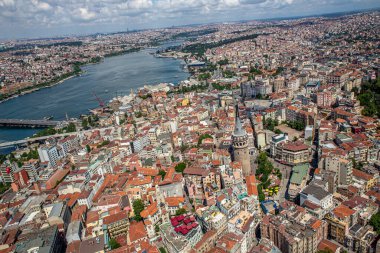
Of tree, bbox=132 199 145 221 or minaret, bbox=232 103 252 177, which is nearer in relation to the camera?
tree, bbox=132 199 145 221

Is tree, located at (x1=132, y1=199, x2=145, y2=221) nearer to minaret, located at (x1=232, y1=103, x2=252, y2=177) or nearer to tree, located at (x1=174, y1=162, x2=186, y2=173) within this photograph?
tree, located at (x1=174, y1=162, x2=186, y2=173)

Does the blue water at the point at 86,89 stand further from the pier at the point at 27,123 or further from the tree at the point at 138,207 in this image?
the tree at the point at 138,207

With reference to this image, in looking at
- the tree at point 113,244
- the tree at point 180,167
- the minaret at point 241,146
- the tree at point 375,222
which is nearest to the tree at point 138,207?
the tree at point 113,244

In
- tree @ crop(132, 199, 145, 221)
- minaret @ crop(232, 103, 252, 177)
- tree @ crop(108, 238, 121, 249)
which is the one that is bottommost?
tree @ crop(132, 199, 145, 221)

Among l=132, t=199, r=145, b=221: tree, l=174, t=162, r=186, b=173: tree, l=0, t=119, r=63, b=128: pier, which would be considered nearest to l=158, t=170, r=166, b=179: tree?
l=174, t=162, r=186, b=173: tree

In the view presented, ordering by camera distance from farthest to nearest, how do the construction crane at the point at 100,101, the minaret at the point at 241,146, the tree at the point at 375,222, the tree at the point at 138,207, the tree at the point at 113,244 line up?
1. the construction crane at the point at 100,101
2. the minaret at the point at 241,146
3. the tree at the point at 138,207
4. the tree at the point at 113,244
5. the tree at the point at 375,222

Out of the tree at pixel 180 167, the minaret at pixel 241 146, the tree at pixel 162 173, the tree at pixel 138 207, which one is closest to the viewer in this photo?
the tree at pixel 138 207

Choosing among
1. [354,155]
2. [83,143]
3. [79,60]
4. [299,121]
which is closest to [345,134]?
[354,155]
